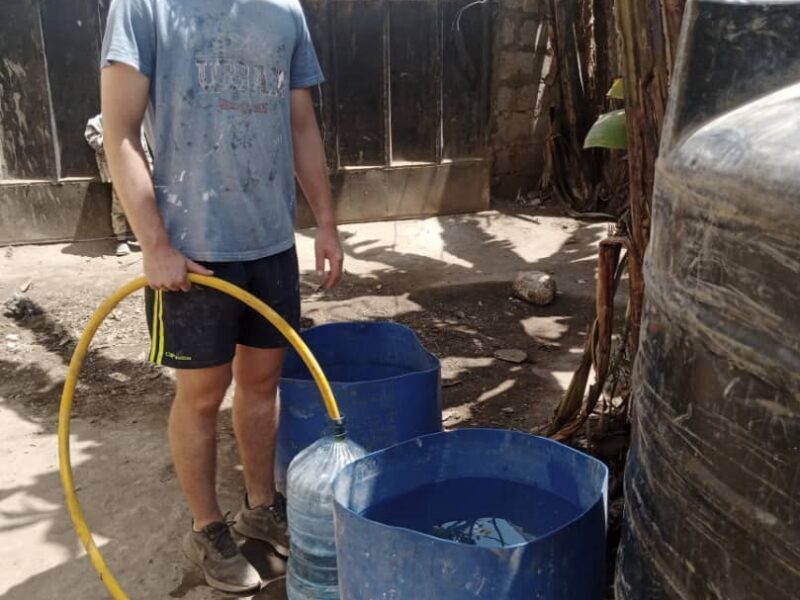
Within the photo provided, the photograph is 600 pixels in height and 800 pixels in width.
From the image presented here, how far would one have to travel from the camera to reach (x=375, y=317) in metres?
4.68

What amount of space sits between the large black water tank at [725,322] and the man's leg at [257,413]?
4.05 feet

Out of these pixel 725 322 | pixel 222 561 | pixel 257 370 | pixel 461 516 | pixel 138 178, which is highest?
pixel 138 178

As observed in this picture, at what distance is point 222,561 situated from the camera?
2.38m

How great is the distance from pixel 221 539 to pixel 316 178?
3.53 feet

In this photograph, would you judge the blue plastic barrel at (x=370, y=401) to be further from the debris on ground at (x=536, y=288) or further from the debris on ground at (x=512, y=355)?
the debris on ground at (x=536, y=288)

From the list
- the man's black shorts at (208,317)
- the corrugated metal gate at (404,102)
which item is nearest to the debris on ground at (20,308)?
the corrugated metal gate at (404,102)

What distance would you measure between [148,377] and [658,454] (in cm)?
305

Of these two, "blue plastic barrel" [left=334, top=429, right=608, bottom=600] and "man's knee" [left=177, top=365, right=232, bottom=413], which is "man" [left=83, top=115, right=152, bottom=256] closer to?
"man's knee" [left=177, top=365, right=232, bottom=413]

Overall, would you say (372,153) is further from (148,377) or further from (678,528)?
(678,528)

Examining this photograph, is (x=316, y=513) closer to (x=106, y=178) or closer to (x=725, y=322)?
(x=725, y=322)

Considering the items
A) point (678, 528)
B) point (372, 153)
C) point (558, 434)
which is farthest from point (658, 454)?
point (372, 153)

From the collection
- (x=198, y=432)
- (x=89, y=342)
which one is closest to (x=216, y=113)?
(x=89, y=342)

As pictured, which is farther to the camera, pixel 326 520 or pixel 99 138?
pixel 99 138

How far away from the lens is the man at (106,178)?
5.76m
